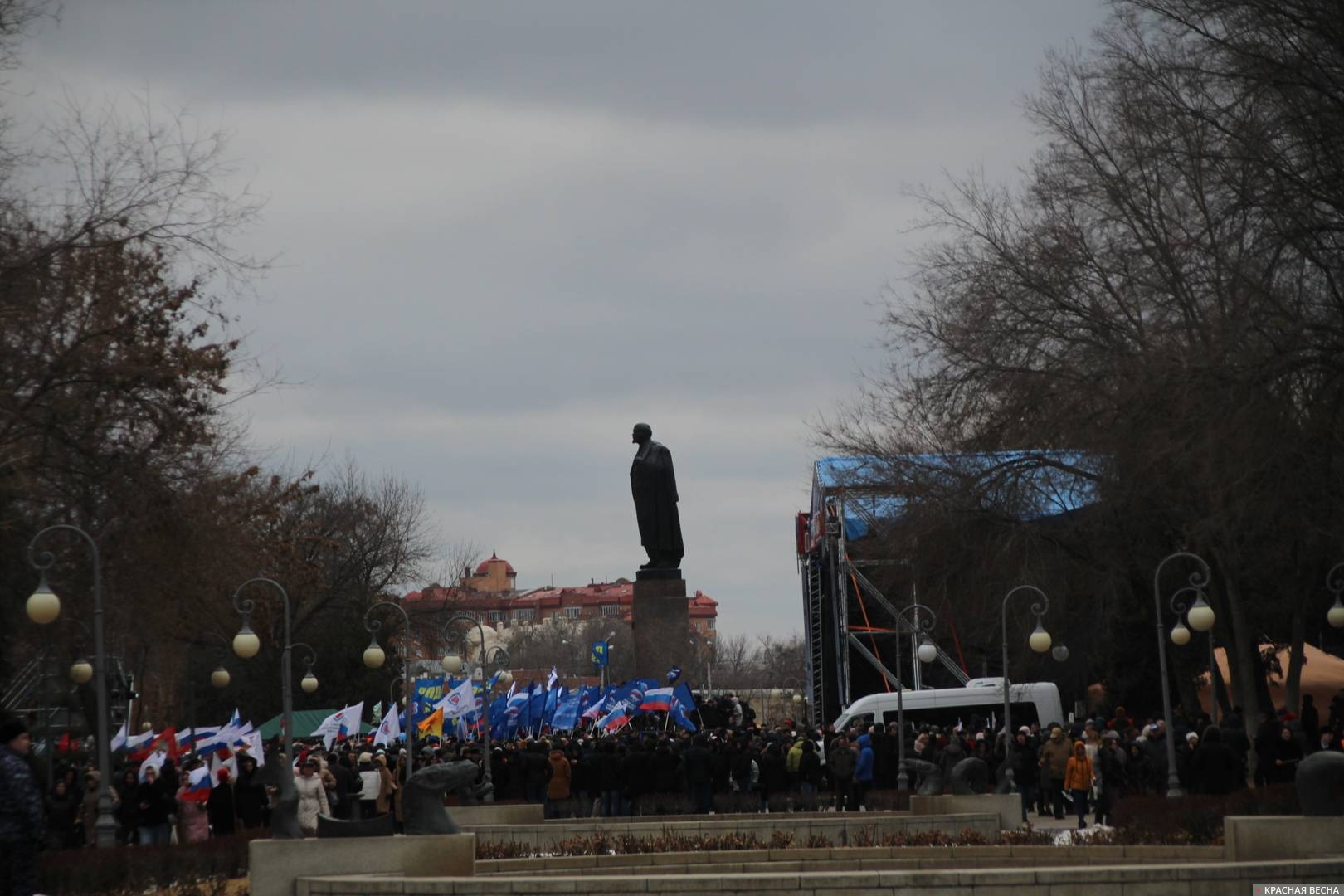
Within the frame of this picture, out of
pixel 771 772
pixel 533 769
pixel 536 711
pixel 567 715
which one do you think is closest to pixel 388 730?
pixel 567 715

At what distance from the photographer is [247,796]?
979 inches

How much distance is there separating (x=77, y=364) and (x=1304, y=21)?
55.8ft

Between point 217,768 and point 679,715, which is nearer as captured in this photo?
point 217,768

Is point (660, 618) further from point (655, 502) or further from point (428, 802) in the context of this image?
point (428, 802)

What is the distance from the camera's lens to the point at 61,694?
48000 millimetres

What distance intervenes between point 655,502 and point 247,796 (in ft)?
42.7

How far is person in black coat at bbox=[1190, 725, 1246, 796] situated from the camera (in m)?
21.6

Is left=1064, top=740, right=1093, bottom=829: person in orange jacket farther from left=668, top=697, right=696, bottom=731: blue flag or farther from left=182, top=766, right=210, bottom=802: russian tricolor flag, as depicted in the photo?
left=668, top=697, right=696, bottom=731: blue flag

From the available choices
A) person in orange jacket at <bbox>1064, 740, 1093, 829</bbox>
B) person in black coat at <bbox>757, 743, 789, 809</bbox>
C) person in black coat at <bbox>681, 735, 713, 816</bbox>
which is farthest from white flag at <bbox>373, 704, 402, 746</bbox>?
person in orange jacket at <bbox>1064, 740, 1093, 829</bbox>

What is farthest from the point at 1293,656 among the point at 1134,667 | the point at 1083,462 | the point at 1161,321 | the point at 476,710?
the point at 476,710

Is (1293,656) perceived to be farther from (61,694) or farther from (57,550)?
(61,694)

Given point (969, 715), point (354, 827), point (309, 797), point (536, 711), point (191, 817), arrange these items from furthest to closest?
point (536, 711) → point (969, 715) → point (191, 817) → point (309, 797) → point (354, 827)

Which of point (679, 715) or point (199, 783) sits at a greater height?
point (679, 715)

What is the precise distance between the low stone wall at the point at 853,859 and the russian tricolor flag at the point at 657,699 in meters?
18.1
